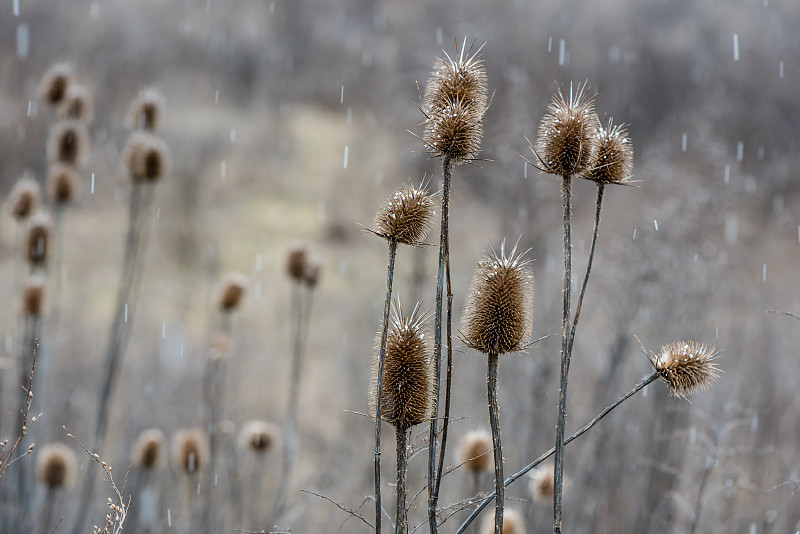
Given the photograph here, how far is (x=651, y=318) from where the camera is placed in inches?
225

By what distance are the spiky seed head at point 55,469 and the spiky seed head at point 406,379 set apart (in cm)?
350

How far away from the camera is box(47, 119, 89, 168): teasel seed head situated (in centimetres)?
472

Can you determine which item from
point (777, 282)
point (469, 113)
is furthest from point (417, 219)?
point (777, 282)

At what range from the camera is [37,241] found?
4.42 meters

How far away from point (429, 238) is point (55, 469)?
5.82 metres

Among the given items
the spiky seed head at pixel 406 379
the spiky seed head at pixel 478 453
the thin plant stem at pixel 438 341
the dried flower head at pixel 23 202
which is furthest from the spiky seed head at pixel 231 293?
the thin plant stem at pixel 438 341

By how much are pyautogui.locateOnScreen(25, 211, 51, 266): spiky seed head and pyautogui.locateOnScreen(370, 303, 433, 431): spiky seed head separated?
3.51 metres

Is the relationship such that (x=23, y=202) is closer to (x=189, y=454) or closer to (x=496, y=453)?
(x=189, y=454)

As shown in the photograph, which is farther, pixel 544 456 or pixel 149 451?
pixel 149 451

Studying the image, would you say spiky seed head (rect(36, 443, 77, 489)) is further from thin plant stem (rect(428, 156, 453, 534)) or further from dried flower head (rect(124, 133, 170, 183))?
thin plant stem (rect(428, 156, 453, 534))

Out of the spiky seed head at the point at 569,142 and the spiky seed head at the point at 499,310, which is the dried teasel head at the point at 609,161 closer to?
the spiky seed head at the point at 569,142

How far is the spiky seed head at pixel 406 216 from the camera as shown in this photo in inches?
64.5

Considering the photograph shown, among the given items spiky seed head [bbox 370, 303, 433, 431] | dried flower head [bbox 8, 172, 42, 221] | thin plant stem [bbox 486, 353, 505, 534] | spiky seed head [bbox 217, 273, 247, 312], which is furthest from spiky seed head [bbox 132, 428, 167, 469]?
thin plant stem [bbox 486, 353, 505, 534]

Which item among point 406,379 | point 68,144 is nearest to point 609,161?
point 406,379
